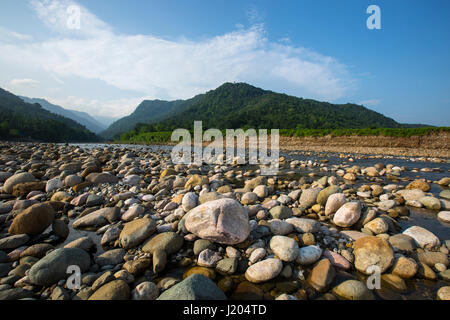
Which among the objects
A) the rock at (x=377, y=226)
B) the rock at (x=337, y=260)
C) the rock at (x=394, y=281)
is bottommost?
the rock at (x=394, y=281)

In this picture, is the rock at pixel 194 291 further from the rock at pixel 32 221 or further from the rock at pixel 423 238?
the rock at pixel 423 238

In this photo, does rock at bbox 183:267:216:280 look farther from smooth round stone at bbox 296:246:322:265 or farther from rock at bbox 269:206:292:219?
rock at bbox 269:206:292:219

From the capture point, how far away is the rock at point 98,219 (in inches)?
158

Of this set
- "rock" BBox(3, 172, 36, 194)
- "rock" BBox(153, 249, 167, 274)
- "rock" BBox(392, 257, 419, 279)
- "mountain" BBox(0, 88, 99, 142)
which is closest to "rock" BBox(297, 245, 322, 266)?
"rock" BBox(392, 257, 419, 279)

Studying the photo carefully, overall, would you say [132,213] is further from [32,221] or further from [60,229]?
[32,221]

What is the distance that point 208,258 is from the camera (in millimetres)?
2805

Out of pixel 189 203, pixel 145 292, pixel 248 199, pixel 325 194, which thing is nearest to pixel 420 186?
pixel 325 194

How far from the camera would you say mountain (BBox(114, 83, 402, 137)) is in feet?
197

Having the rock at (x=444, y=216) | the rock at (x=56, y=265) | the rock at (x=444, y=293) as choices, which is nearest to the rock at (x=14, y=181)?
the rock at (x=56, y=265)

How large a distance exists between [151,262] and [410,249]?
4.15 meters

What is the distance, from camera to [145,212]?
4664 mm

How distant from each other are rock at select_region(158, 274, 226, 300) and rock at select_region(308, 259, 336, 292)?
1.24 m

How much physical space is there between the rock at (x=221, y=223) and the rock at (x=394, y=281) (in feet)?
6.31
